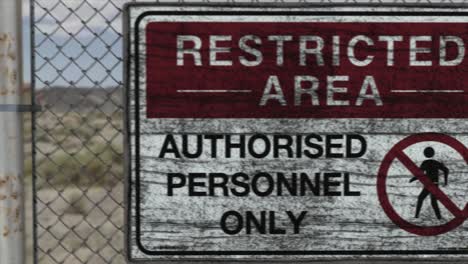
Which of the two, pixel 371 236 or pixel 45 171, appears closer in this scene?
pixel 371 236

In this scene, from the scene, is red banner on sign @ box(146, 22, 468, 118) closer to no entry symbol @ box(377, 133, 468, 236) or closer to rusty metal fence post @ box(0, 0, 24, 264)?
no entry symbol @ box(377, 133, 468, 236)

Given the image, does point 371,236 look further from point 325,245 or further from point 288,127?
point 288,127

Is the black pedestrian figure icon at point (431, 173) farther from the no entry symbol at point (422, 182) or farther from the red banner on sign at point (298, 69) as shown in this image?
the red banner on sign at point (298, 69)

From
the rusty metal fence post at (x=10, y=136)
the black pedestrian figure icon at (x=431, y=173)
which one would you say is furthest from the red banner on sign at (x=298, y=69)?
the rusty metal fence post at (x=10, y=136)

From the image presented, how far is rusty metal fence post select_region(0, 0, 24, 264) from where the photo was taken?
2.61 metres

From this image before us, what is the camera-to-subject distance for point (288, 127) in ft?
9.29

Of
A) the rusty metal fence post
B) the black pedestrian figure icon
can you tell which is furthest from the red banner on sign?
the rusty metal fence post

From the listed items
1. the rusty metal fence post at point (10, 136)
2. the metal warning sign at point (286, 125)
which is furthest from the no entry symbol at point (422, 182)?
the rusty metal fence post at point (10, 136)

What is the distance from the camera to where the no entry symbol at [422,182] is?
9.40 feet

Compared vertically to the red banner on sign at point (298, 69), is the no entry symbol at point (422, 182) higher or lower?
lower

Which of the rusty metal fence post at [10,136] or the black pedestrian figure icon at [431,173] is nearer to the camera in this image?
the rusty metal fence post at [10,136]

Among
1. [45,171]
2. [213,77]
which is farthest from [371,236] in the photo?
[45,171]

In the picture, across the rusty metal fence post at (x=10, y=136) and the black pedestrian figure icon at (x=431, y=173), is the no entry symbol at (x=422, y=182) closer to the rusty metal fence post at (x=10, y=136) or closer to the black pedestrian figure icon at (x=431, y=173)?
the black pedestrian figure icon at (x=431, y=173)

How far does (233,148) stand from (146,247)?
52cm
